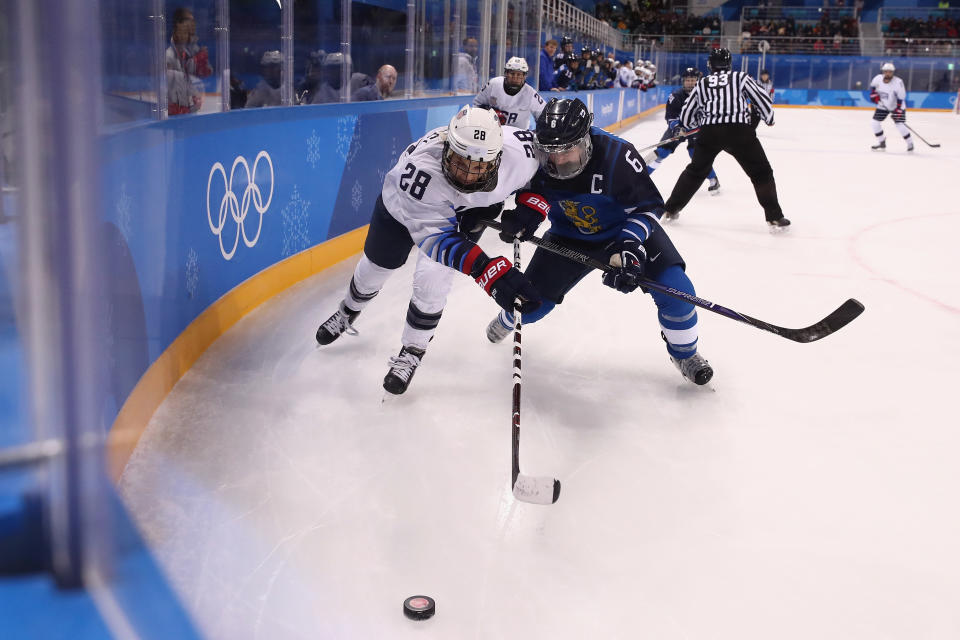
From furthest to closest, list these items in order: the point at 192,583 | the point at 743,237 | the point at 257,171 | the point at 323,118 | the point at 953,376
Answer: the point at 743,237
the point at 323,118
the point at 257,171
the point at 953,376
the point at 192,583

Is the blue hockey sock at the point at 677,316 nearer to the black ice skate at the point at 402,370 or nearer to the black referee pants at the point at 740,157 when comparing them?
the black ice skate at the point at 402,370

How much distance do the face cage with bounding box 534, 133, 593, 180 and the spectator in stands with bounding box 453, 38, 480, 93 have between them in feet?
15.3

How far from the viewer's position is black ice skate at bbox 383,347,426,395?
296 centimetres

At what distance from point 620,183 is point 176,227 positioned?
1513mm

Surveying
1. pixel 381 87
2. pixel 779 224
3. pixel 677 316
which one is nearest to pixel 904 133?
pixel 779 224

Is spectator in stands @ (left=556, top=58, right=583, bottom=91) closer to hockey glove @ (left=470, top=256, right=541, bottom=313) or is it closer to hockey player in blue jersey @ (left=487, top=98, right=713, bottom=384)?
hockey player in blue jersey @ (left=487, top=98, right=713, bottom=384)

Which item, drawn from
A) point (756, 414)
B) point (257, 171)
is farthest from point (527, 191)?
point (257, 171)

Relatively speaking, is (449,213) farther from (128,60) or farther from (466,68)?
(466,68)

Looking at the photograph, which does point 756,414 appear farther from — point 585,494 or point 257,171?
point 257,171

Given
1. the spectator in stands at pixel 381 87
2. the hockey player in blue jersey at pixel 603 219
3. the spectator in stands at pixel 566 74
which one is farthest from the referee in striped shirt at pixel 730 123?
the spectator in stands at pixel 566 74

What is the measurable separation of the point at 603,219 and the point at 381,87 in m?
3.01

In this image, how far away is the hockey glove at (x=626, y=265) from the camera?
278 cm

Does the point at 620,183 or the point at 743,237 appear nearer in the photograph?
the point at 620,183

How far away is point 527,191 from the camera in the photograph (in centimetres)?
293
